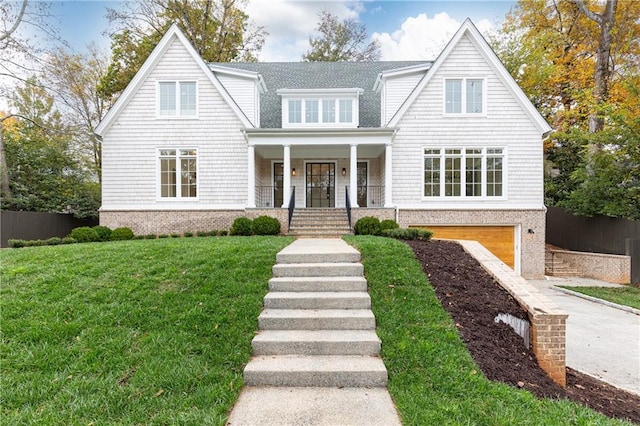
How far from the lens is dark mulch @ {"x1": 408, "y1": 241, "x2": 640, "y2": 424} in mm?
3252

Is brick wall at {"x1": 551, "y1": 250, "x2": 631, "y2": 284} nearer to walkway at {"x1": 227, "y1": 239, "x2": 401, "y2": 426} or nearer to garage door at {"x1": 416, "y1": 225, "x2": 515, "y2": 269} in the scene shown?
garage door at {"x1": 416, "y1": 225, "x2": 515, "y2": 269}

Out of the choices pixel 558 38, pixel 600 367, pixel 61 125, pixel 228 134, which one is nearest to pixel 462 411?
pixel 600 367

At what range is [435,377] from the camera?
3.18 meters

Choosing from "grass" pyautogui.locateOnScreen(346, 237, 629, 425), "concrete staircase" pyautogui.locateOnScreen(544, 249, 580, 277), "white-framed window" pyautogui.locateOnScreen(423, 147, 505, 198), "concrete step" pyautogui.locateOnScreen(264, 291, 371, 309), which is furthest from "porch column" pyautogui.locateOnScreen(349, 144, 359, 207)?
"concrete staircase" pyautogui.locateOnScreen(544, 249, 580, 277)

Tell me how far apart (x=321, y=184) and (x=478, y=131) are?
665 cm

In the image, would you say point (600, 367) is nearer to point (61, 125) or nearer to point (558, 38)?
point (558, 38)

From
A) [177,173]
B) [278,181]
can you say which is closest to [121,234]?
[177,173]

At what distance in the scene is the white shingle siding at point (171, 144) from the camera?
1167cm

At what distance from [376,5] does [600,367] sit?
46.5ft

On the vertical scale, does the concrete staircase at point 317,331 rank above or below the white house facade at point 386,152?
below

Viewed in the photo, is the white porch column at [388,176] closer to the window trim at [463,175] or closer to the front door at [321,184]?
the window trim at [463,175]

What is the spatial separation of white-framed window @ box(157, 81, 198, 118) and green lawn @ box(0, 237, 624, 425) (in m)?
7.67

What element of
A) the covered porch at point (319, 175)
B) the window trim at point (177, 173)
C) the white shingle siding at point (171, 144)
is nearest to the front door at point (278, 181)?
the covered porch at point (319, 175)

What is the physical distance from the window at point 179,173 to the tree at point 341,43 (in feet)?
51.6
